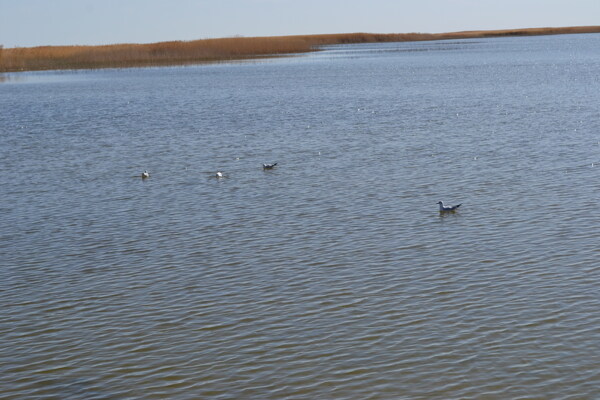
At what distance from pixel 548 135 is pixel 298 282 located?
18.6 m

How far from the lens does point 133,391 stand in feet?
36.6

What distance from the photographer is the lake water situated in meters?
11.5

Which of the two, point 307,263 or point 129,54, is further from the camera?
point 129,54

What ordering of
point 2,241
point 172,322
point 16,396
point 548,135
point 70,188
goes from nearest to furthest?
point 16,396
point 172,322
point 2,241
point 70,188
point 548,135

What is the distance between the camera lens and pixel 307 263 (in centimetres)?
1627

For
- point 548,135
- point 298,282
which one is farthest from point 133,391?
point 548,135

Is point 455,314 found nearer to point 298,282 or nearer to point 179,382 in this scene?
point 298,282

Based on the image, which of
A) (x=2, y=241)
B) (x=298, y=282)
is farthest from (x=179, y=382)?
(x=2, y=241)

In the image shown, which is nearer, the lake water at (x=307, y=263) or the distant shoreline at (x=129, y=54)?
the lake water at (x=307, y=263)

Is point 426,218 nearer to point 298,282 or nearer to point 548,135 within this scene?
point 298,282

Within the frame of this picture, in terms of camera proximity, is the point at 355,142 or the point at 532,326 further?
the point at 355,142

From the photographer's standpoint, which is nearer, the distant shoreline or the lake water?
the lake water

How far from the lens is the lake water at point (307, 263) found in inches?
452

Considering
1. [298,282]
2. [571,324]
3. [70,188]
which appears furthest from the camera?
[70,188]
